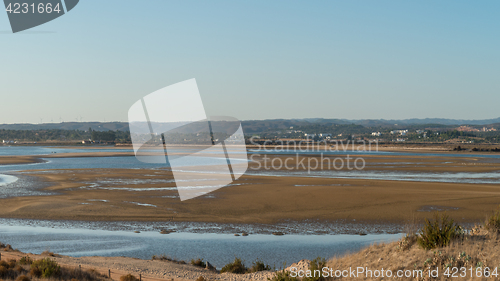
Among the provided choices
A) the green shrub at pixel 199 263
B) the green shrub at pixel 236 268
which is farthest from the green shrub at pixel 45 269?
the green shrub at pixel 236 268

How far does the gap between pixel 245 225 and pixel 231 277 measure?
7516 millimetres

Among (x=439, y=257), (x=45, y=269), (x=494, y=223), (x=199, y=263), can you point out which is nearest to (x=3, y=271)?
(x=45, y=269)

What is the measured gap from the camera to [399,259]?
920 cm

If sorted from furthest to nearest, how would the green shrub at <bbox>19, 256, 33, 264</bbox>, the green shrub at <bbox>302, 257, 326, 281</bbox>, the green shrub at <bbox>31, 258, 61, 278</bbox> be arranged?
the green shrub at <bbox>19, 256, 33, 264</bbox> → the green shrub at <bbox>31, 258, 61, 278</bbox> → the green shrub at <bbox>302, 257, 326, 281</bbox>

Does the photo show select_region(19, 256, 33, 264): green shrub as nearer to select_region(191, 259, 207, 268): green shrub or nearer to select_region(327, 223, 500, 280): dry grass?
select_region(191, 259, 207, 268): green shrub

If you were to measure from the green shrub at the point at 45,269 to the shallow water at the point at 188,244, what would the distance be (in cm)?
371

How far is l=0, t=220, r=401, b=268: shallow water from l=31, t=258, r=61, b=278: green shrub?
3706mm

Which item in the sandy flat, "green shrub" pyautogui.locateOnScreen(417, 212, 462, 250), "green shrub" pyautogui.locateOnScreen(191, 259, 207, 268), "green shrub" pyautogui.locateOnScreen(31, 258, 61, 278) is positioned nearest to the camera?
"green shrub" pyautogui.locateOnScreen(417, 212, 462, 250)

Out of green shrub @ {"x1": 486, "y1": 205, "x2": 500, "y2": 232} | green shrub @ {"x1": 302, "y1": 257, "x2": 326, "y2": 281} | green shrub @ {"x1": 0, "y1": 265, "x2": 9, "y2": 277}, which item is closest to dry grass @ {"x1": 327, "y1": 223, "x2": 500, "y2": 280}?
green shrub @ {"x1": 486, "y1": 205, "x2": 500, "y2": 232}

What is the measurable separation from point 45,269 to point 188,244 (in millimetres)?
6248

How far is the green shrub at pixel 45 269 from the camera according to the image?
10.5 m

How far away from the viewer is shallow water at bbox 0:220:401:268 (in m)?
14.5

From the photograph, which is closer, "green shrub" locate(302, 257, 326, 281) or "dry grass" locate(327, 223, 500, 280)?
"dry grass" locate(327, 223, 500, 280)

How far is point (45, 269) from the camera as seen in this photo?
10.6 m
